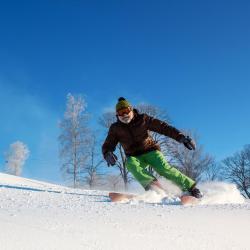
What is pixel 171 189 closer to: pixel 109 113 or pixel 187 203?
pixel 187 203

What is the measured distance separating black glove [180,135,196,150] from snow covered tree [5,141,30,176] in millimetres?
31262

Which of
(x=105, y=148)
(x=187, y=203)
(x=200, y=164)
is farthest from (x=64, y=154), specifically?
(x=187, y=203)

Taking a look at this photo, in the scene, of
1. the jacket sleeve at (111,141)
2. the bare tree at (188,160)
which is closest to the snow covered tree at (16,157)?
the bare tree at (188,160)

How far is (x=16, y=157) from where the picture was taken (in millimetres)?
35625

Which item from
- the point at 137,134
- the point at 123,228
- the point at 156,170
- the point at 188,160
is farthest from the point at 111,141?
the point at 188,160

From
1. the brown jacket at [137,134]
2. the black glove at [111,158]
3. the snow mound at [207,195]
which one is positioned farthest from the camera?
the brown jacket at [137,134]

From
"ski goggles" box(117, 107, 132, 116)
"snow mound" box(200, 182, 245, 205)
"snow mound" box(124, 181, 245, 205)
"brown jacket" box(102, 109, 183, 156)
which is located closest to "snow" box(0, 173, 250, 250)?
"snow mound" box(124, 181, 245, 205)

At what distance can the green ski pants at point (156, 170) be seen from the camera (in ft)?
16.0

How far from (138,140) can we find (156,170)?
0.53 m

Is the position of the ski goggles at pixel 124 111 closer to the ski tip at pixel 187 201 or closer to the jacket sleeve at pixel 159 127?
the jacket sleeve at pixel 159 127

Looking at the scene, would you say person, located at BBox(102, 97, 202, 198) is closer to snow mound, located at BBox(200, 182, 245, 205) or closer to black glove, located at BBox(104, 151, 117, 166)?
black glove, located at BBox(104, 151, 117, 166)

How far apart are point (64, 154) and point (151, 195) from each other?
769 inches

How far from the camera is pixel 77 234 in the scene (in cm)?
212

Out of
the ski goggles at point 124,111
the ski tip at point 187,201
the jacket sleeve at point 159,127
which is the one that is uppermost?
the ski goggles at point 124,111
